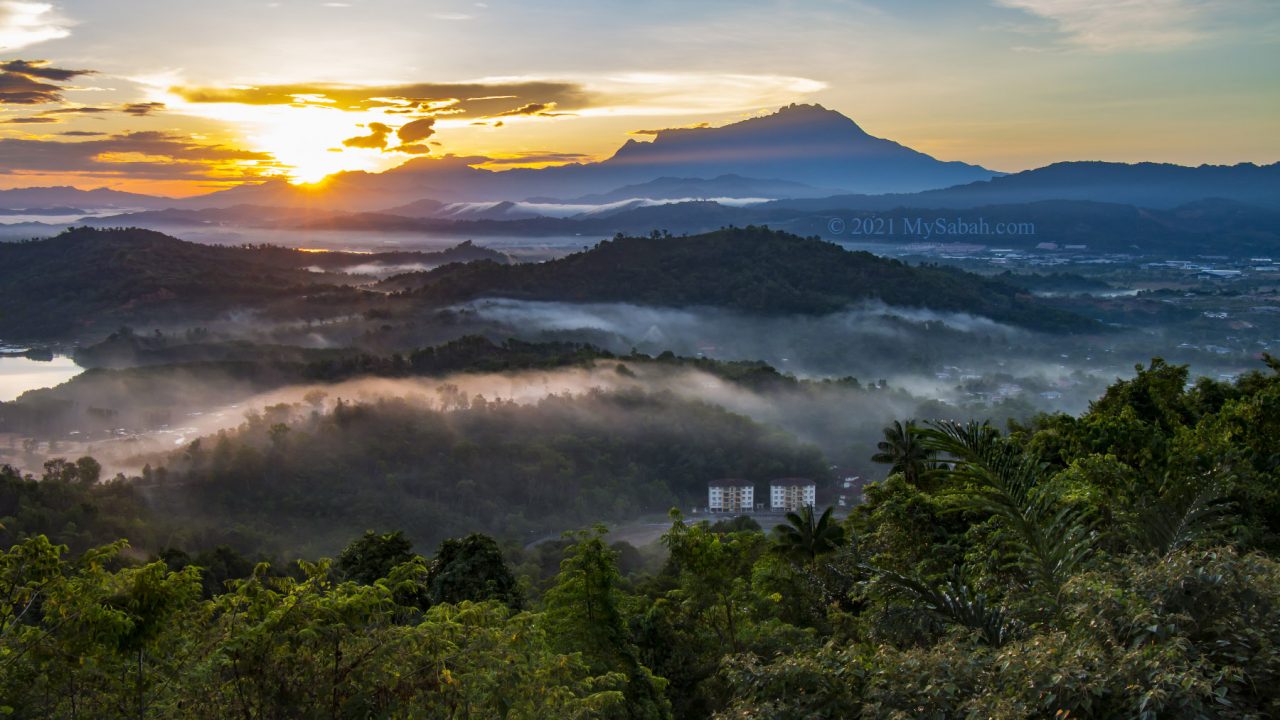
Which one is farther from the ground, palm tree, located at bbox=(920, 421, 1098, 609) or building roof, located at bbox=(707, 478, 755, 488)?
palm tree, located at bbox=(920, 421, 1098, 609)

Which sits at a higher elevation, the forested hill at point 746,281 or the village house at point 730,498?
the forested hill at point 746,281

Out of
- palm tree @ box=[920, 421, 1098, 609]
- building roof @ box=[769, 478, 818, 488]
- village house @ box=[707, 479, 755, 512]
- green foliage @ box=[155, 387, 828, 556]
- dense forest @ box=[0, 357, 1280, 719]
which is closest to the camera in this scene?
dense forest @ box=[0, 357, 1280, 719]

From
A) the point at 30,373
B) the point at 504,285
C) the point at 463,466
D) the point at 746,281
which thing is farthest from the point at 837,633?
the point at 504,285

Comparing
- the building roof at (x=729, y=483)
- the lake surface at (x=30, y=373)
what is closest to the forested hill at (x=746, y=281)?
the lake surface at (x=30, y=373)

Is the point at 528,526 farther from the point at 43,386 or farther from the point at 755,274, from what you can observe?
the point at 755,274

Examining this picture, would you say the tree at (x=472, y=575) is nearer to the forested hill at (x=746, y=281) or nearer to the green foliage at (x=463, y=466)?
the green foliage at (x=463, y=466)

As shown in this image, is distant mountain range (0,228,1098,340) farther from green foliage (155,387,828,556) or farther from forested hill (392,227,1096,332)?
green foliage (155,387,828,556)

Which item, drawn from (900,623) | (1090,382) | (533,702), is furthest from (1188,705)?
(1090,382)

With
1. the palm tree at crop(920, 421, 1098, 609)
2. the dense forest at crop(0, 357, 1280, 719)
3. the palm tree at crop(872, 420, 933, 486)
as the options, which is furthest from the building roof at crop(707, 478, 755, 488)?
the palm tree at crop(920, 421, 1098, 609)
